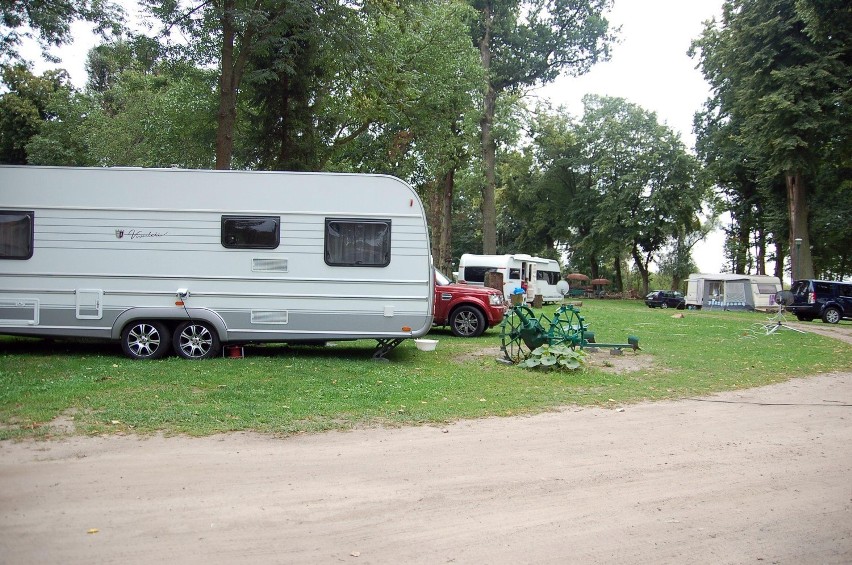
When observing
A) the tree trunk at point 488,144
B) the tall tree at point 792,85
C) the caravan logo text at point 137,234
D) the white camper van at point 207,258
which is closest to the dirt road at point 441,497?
the white camper van at point 207,258

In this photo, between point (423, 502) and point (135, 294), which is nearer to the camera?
point (423, 502)

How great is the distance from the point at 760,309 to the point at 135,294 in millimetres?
33193

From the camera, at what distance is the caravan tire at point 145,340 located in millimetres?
10086

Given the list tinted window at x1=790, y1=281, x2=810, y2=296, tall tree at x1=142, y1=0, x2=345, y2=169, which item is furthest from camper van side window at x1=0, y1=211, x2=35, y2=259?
tinted window at x1=790, y1=281, x2=810, y2=296

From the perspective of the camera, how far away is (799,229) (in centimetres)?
3064

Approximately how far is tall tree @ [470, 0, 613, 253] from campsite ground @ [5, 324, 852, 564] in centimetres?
2610

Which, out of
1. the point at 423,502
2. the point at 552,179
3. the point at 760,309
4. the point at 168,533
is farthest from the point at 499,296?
the point at 552,179

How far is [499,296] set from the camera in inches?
614

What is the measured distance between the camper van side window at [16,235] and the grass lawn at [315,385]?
5.37 feet

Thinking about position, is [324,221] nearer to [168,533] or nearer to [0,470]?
[0,470]

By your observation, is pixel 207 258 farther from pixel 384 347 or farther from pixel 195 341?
pixel 384 347

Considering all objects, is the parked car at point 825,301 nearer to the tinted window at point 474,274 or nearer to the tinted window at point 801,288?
the tinted window at point 801,288

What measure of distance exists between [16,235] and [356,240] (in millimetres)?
5212

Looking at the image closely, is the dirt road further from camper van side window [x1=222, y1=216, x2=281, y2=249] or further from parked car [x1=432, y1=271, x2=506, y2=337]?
parked car [x1=432, y1=271, x2=506, y2=337]
